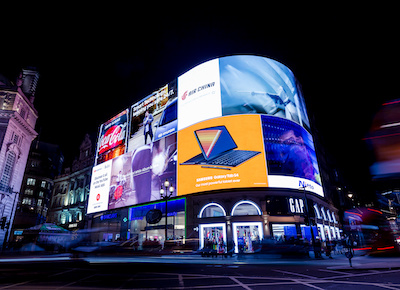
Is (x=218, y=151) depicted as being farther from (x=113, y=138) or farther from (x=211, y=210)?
(x=113, y=138)

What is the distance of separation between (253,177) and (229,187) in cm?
301

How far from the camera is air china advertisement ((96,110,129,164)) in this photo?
Result: 42219mm

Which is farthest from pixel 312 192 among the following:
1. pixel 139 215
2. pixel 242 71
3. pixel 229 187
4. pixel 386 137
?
pixel 139 215

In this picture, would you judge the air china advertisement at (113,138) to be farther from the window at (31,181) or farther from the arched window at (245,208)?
the window at (31,181)

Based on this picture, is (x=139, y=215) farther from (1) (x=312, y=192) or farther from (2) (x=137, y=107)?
(1) (x=312, y=192)

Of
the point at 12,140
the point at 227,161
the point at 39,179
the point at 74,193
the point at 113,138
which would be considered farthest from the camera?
the point at 39,179

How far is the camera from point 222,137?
28609 mm

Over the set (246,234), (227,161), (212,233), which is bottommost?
(246,234)

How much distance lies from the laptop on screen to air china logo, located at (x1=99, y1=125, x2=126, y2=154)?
18657 mm

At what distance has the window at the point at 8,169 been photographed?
137 ft

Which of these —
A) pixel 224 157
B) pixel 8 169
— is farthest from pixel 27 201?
pixel 224 157

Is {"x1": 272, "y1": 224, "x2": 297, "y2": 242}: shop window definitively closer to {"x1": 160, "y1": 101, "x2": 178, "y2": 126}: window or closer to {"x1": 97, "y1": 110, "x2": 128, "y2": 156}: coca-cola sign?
{"x1": 160, "y1": 101, "x2": 178, "y2": 126}: window

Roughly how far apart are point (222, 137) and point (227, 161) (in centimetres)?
310

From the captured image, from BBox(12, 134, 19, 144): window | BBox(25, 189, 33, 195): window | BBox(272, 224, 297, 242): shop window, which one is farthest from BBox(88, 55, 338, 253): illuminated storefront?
BBox(25, 189, 33, 195): window
